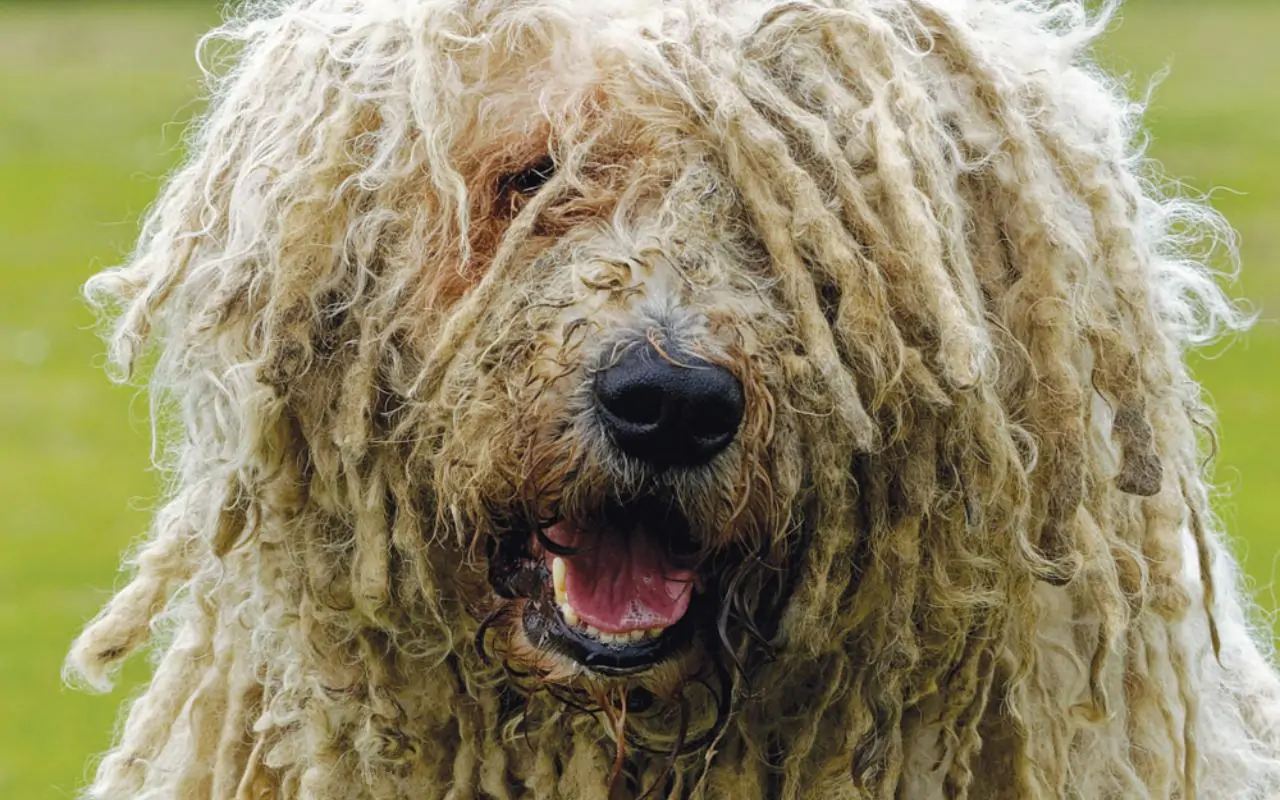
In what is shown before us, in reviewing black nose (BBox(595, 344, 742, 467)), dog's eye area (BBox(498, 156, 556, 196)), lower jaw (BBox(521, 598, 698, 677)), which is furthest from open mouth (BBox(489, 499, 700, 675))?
dog's eye area (BBox(498, 156, 556, 196))

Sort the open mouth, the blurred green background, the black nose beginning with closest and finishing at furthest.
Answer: the black nose
the open mouth
the blurred green background

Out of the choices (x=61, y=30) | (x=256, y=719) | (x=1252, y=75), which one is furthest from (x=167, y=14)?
(x=256, y=719)

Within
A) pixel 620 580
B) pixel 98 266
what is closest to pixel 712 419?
pixel 620 580

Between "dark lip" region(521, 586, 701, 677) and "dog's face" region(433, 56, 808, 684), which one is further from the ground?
"dog's face" region(433, 56, 808, 684)

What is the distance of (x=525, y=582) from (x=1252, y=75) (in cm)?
1978

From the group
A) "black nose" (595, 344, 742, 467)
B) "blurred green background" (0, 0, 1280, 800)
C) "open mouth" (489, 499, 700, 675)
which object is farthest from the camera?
"blurred green background" (0, 0, 1280, 800)

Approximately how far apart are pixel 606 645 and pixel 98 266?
10.8 m

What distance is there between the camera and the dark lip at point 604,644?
3.21 meters

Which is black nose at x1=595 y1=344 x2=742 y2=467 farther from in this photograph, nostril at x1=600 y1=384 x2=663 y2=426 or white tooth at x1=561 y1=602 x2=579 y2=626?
white tooth at x1=561 y1=602 x2=579 y2=626

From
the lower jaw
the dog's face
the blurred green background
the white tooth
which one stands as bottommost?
the blurred green background

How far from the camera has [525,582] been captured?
10.8ft

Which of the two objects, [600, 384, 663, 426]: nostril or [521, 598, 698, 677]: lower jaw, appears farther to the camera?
[521, 598, 698, 677]: lower jaw

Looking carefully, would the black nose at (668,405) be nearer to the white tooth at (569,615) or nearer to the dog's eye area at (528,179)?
the white tooth at (569,615)

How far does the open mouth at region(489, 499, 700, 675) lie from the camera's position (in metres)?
3.21
